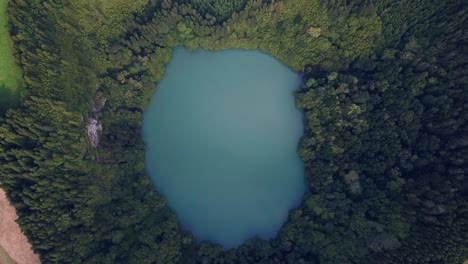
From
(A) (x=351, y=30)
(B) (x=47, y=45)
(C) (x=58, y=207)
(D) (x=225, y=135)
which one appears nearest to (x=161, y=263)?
(C) (x=58, y=207)

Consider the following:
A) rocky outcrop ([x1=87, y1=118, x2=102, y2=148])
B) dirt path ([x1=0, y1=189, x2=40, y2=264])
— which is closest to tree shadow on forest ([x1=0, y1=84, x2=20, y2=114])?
rocky outcrop ([x1=87, y1=118, x2=102, y2=148])

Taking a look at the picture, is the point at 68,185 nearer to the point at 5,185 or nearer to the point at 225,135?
the point at 5,185

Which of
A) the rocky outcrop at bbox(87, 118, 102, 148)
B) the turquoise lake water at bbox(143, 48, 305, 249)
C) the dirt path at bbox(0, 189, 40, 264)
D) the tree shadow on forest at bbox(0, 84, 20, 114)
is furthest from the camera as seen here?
the turquoise lake water at bbox(143, 48, 305, 249)

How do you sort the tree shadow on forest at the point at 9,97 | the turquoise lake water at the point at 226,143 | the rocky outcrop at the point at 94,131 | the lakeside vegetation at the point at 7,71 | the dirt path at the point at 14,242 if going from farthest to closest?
the turquoise lake water at the point at 226,143 → the rocky outcrop at the point at 94,131 → the lakeside vegetation at the point at 7,71 → the tree shadow on forest at the point at 9,97 → the dirt path at the point at 14,242

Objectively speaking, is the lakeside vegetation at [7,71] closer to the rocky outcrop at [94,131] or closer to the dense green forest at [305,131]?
the dense green forest at [305,131]

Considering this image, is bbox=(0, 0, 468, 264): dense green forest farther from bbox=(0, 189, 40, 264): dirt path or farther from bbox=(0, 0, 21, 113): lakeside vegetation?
bbox=(0, 189, 40, 264): dirt path

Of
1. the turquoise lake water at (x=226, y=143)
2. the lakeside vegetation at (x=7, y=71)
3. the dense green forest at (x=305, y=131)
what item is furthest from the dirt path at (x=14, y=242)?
the turquoise lake water at (x=226, y=143)
